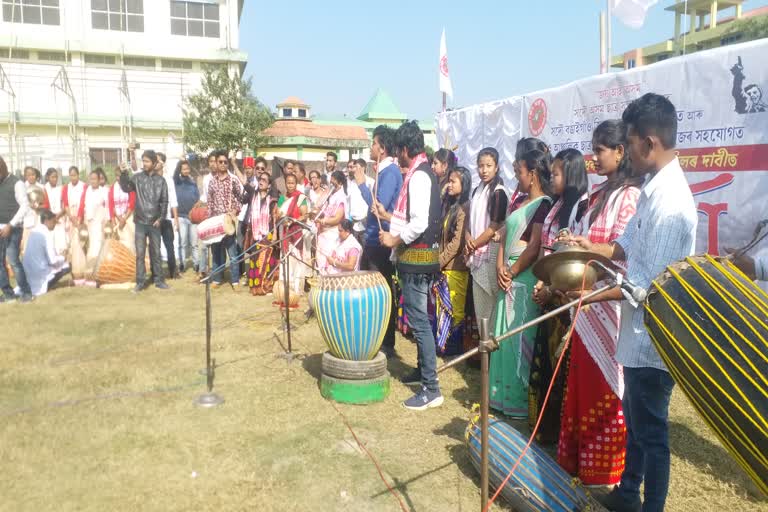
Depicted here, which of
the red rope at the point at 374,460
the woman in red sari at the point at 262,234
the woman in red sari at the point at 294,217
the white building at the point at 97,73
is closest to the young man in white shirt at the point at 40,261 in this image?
the woman in red sari at the point at 262,234

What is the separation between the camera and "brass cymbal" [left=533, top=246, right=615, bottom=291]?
2.38m

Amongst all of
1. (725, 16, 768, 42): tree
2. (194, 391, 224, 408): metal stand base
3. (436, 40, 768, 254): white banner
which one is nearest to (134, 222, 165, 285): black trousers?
(194, 391, 224, 408): metal stand base

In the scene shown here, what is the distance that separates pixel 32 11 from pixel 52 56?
7.10ft

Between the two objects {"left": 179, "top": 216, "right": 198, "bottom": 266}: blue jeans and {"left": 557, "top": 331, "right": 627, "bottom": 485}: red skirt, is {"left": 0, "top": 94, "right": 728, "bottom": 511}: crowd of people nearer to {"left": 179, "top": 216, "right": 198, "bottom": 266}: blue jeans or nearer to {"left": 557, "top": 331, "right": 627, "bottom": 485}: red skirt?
{"left": 557, "top": 331, "right": 627, "bottom": 485}: red skirt

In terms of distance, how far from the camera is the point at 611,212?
3125 mm

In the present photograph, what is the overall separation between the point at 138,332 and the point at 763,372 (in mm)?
5958

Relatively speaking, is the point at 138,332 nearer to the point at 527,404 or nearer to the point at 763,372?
the point at 527,404

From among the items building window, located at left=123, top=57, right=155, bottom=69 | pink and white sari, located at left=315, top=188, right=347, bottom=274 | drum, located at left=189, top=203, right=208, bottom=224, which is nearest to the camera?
pink and white sari, located at left=315, top=188, right=347, bottom=274

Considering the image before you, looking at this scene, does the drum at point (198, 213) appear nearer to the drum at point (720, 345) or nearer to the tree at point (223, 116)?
the drum at point (720, 345)

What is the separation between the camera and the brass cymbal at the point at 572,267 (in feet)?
7.82

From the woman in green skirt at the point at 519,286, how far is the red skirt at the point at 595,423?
0.71 meters

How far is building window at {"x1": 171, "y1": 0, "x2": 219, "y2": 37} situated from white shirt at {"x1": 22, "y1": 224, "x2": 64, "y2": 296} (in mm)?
22994

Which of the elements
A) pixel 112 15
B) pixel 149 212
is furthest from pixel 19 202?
pixel 112 15

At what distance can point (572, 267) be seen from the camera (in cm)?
240
